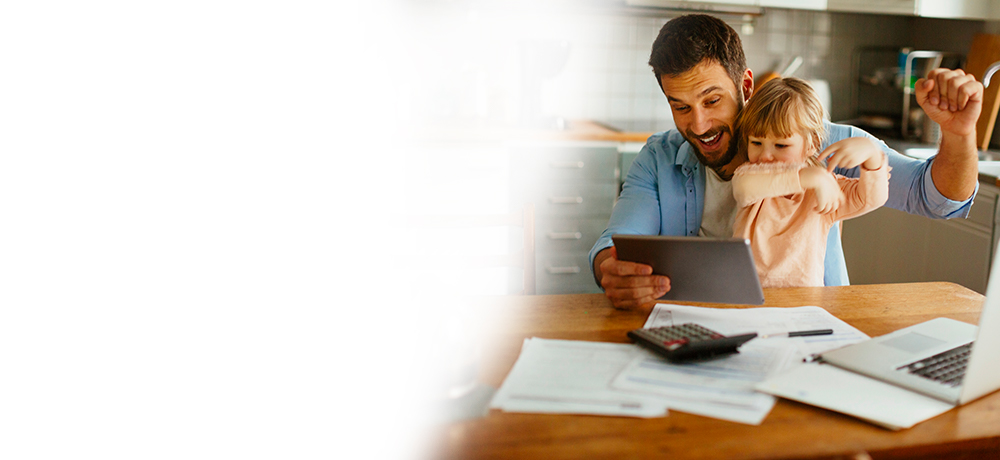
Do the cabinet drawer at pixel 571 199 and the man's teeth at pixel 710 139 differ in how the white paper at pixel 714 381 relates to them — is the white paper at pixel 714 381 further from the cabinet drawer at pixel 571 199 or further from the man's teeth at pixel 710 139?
the cabinet drawer at pixel 571 199

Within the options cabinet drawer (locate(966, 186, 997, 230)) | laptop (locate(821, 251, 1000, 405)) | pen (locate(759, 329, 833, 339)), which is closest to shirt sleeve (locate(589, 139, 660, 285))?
pen (locate(759, 329, 833, 339))

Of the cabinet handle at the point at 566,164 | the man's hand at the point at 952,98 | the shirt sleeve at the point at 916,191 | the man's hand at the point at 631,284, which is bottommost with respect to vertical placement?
the man's hand at the point at 631,284

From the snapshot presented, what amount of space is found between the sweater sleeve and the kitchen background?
59.8 inches

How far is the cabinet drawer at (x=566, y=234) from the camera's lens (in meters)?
2.84

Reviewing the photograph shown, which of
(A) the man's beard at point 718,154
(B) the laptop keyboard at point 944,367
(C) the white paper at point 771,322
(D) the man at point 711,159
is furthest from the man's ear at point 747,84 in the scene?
(B) the laptop keyboard at point 944,367

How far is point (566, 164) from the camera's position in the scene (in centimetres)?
274

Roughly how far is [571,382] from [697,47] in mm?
838

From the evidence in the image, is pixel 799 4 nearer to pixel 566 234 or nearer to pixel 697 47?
pixel 566 234

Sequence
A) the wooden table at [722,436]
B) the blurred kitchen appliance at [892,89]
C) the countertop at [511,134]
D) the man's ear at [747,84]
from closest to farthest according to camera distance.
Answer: the wooden table at [722,436] < the man's ear at [747,84] < the countertop at [511,134] < the blurred kitchen appliance at [892,89]

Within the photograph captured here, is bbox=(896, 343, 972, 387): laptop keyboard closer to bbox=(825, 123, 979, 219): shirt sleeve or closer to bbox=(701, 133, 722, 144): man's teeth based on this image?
bbox=(825, 123, 979, 219): shirt sleeve

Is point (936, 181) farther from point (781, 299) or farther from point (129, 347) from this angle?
point (129, 347)

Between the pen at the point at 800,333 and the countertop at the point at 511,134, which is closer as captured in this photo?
the pen at the point at 800,333

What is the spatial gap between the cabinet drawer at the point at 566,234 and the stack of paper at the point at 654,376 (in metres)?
1.79

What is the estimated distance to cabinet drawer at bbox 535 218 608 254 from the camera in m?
2.84
